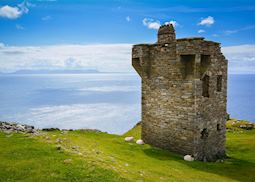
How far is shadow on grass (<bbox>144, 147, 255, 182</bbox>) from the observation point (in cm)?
2189

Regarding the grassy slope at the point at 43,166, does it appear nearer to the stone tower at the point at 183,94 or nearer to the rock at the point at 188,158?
the rock at the point at 188,158

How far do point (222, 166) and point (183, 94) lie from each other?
7428mm

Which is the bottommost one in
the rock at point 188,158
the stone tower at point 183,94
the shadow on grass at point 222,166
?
the shadow on grass at point 222,166

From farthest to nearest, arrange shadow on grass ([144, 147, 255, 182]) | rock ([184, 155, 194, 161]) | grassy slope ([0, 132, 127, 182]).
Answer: rock ([184, 155, 194, 161]), shadow on grass ([144, 147, 255, 182]), grassy slope ([0, 132, 127, 182])

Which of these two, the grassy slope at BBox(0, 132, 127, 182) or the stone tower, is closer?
the grassy slope at BBox(0, 132, 127, 182)

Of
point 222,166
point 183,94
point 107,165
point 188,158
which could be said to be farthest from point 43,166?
point 222,166

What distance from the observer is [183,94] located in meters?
24.2

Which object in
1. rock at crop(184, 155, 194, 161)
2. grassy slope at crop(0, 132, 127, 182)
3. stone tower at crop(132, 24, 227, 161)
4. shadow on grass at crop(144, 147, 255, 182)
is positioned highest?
stone tower at crop(132, 24, 227, 161)

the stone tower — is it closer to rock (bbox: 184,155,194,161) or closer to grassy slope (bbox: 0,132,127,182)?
rock (bbox: 184,155,194,161)

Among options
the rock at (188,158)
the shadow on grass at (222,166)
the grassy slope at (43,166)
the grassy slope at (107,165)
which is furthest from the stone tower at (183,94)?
the grassy slope at (43,166)

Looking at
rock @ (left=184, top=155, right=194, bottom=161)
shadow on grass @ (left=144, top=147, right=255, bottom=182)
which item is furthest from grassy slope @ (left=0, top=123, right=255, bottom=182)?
rock @ (left=184, top=155, right=194, bottom=161)

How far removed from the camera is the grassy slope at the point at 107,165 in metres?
14.7

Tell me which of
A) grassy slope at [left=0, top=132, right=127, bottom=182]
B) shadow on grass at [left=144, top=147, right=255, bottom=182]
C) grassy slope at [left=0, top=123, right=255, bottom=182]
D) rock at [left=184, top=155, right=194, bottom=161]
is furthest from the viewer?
rock at [left=184, top=155, right=194, bottom=161]

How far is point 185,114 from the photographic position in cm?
2416
